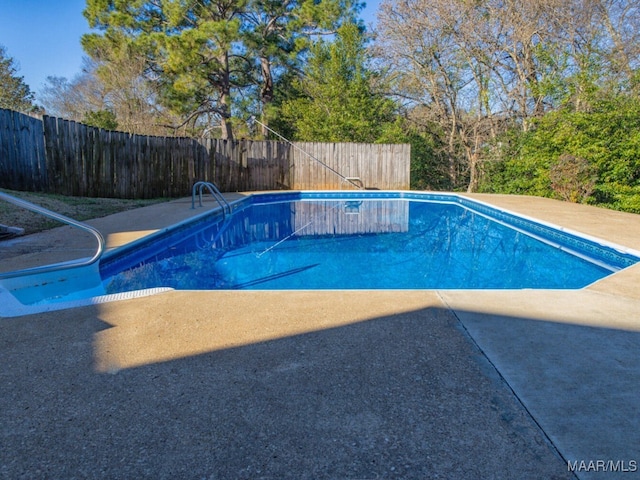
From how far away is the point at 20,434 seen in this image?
140 centimetres

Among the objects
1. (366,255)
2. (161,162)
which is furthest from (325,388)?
(161,162)

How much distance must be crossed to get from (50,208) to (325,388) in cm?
569

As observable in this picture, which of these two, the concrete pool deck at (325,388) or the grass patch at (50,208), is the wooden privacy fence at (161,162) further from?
the concrete pool deck at (325,388)

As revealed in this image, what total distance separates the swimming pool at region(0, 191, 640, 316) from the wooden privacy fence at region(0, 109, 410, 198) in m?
2.85

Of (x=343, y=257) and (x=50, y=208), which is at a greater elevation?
(x=50, y=208)

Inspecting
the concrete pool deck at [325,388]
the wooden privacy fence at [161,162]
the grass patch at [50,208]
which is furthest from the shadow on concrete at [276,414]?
the wooden privacy fence at [161,162]

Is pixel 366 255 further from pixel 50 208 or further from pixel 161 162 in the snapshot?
pixel 161 162

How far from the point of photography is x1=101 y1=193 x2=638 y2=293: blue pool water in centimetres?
411

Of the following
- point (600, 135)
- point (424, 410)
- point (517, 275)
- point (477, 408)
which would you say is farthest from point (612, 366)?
point (600, 135)

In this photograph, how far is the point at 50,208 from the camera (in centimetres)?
576
